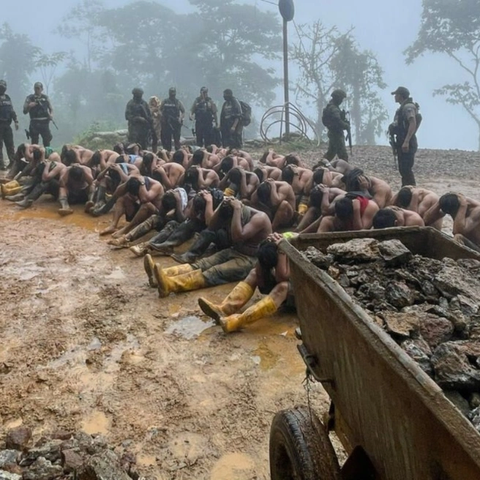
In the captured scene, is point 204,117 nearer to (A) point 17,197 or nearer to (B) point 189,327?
(A) point 17,197

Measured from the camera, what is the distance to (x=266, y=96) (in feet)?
112

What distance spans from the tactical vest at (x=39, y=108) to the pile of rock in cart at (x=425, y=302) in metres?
12.0

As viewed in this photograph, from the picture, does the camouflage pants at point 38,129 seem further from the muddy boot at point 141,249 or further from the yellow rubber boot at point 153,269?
the yellow rubber boot at point 153,269

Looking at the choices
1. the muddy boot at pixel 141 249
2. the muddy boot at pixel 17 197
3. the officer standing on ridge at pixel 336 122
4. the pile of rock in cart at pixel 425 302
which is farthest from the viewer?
the officer standing on ridge at pixel 336 122

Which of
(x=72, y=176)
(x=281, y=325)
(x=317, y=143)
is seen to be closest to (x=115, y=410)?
(x=281, y=325)

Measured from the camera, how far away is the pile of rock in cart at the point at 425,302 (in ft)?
5.64

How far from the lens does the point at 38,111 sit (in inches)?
511

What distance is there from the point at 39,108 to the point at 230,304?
10.2m

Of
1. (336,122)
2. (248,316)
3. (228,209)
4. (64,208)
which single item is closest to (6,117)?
(64,208)

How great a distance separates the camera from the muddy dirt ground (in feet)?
10.8

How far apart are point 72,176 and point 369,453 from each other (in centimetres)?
853

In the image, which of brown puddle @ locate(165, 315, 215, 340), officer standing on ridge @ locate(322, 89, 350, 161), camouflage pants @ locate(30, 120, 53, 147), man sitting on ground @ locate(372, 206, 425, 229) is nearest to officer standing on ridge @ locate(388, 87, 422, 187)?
officer standing on ridge @ locate(322, 89, 350, 161)

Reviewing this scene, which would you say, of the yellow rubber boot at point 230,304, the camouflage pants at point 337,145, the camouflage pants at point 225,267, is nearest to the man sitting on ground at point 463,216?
the camouflage pants at point 225,267

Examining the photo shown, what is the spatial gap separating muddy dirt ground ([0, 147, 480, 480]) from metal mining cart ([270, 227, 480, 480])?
0.93m
